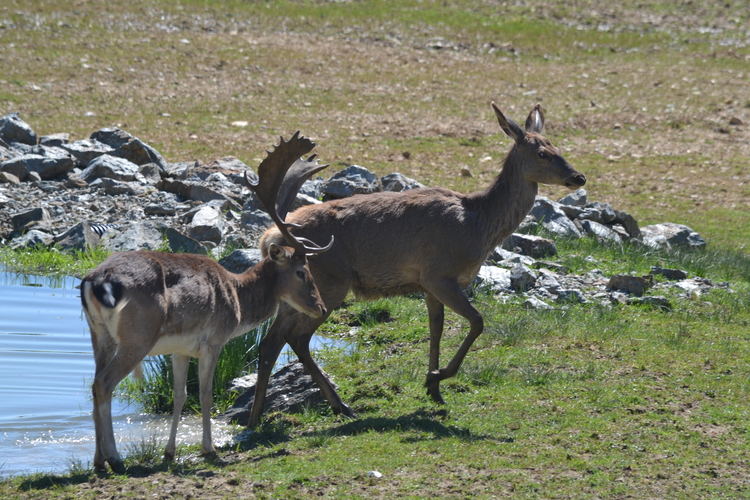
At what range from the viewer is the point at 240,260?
1204cm

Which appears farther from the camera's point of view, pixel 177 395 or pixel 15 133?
pixel 15 133

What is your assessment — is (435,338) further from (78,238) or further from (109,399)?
(78,238)

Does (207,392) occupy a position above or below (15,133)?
below

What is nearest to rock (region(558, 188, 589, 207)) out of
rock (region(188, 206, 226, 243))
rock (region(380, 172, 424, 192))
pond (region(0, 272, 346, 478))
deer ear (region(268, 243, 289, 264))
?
rock (region(380, 172, 424, 192))

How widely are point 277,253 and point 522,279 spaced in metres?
5.02

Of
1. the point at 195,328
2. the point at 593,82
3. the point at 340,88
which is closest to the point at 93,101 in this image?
the point at 340,88

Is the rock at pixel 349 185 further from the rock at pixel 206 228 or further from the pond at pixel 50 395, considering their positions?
the pond at pixel 50 395

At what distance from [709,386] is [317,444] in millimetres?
3852

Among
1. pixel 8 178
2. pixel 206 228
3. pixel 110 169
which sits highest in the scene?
pixel 110 169

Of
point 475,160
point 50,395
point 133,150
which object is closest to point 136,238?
point 133,150

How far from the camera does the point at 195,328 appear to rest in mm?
7332

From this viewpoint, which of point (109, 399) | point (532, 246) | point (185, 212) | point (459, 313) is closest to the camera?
point (109, 399)

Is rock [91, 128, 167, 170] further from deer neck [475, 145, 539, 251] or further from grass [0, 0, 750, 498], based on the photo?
deer neck [475, 145, 539, 251]

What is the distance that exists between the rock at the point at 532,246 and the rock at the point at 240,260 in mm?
3979
